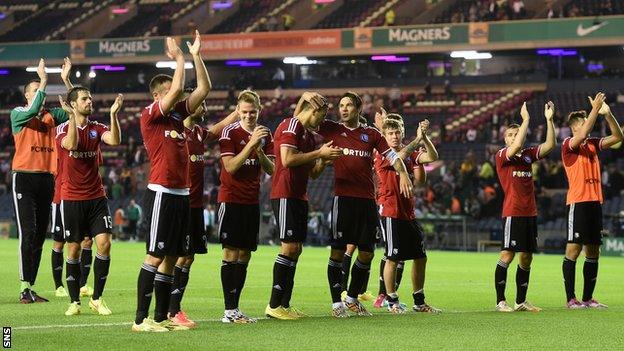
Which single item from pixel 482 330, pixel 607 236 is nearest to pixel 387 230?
pixel 482 330

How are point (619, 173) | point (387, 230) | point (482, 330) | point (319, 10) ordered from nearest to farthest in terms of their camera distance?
point (482, 330) < point (387, 230) < point (619, 173) < point (319, 10)

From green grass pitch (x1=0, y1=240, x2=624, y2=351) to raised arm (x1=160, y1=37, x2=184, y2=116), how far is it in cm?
205

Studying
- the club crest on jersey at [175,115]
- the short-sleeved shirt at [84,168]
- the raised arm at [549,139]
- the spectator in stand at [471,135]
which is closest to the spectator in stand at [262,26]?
the spectator in stand at [471,135]

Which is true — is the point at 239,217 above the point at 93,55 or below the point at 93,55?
below

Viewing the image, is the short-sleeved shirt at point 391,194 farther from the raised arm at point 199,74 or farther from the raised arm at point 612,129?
the raised arm at point 199,74

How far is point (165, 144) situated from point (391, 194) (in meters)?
3.95

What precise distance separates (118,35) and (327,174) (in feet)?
60.2

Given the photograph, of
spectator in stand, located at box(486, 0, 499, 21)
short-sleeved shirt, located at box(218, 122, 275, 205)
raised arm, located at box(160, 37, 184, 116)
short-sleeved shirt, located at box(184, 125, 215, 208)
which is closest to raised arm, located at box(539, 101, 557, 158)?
short-sleeved shirt, located at box(218, 122, 275, 205)

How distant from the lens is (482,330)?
1142 cm

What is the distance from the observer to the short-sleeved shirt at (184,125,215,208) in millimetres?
12508

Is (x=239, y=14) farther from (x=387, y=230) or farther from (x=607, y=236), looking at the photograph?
(x=387, y=230)

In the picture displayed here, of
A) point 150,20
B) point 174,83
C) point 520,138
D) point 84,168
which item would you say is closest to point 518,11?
point 150,20

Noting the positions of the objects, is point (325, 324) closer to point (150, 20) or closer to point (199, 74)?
point (199, 74)

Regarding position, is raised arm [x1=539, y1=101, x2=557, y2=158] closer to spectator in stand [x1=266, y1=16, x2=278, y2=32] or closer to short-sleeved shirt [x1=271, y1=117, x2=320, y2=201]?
short-sleeved shirt [x1=271, y1=117, x2=320, y2=201]
